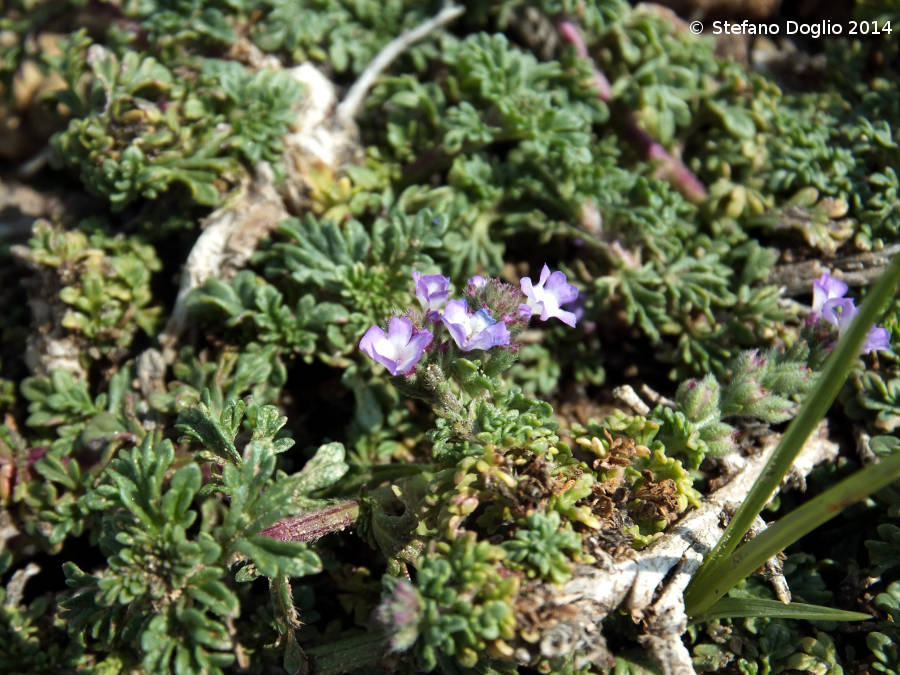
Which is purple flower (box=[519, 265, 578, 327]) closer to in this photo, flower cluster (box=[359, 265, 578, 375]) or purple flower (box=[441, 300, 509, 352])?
flower cluster (box=[359, 265, 578, 375])

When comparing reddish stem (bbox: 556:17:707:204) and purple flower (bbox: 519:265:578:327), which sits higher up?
reddish stem (bbox: 556:17:707:204)

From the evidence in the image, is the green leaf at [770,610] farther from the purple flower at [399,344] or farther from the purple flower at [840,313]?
the purple flower at [399,344]

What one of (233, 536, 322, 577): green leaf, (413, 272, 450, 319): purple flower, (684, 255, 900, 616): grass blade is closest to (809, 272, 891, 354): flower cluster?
(684, 255, 900, 616): grass blade

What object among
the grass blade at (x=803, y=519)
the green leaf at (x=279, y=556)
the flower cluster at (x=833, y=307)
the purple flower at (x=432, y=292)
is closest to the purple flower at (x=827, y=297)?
the flower cluster at (x=833, y=307)

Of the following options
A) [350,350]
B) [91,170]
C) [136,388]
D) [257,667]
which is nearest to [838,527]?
[350,350]

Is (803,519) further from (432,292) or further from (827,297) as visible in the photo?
(432,292)

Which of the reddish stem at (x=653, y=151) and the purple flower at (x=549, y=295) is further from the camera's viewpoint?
the reddish stem at (x=653, y=151)

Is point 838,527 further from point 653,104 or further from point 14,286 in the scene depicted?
point 14,286
